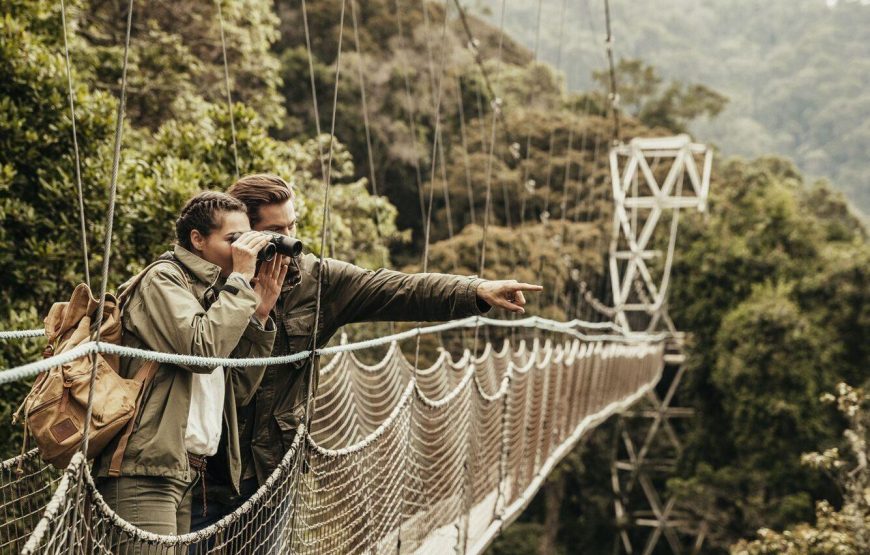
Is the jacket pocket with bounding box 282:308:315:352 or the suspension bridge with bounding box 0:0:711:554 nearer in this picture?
the suspension bridge with bounding box 0:0:711:554

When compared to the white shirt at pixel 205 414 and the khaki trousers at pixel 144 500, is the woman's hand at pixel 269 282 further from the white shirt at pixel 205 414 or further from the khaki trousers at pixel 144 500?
the khaki trousers at pixel 144 500

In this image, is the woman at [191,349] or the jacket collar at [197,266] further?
the jacket collar at [197,266]

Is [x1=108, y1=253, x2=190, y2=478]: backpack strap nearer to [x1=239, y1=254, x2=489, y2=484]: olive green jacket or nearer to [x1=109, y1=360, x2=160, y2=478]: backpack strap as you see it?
[x1=109, y1=360, x2=160, y2=478]: backpack strap

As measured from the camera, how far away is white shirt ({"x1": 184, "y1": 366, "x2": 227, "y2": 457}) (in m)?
1.21

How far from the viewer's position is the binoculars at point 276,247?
1.28 m

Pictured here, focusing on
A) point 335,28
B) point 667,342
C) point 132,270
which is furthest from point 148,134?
point 667,342

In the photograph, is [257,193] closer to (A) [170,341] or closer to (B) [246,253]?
(B) [246,253]

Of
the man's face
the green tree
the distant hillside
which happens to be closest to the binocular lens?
the man's face

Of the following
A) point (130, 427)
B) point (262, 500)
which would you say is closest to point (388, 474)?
point (262, 500)

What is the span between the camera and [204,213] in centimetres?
129

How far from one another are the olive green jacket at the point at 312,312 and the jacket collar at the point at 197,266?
163 millimetres

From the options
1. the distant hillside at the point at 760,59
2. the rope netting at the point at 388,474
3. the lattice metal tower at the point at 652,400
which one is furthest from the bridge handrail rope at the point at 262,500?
the distant hillside at the point at 760,59

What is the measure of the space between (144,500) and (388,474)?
939mm

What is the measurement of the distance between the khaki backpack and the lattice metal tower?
36.2ft
